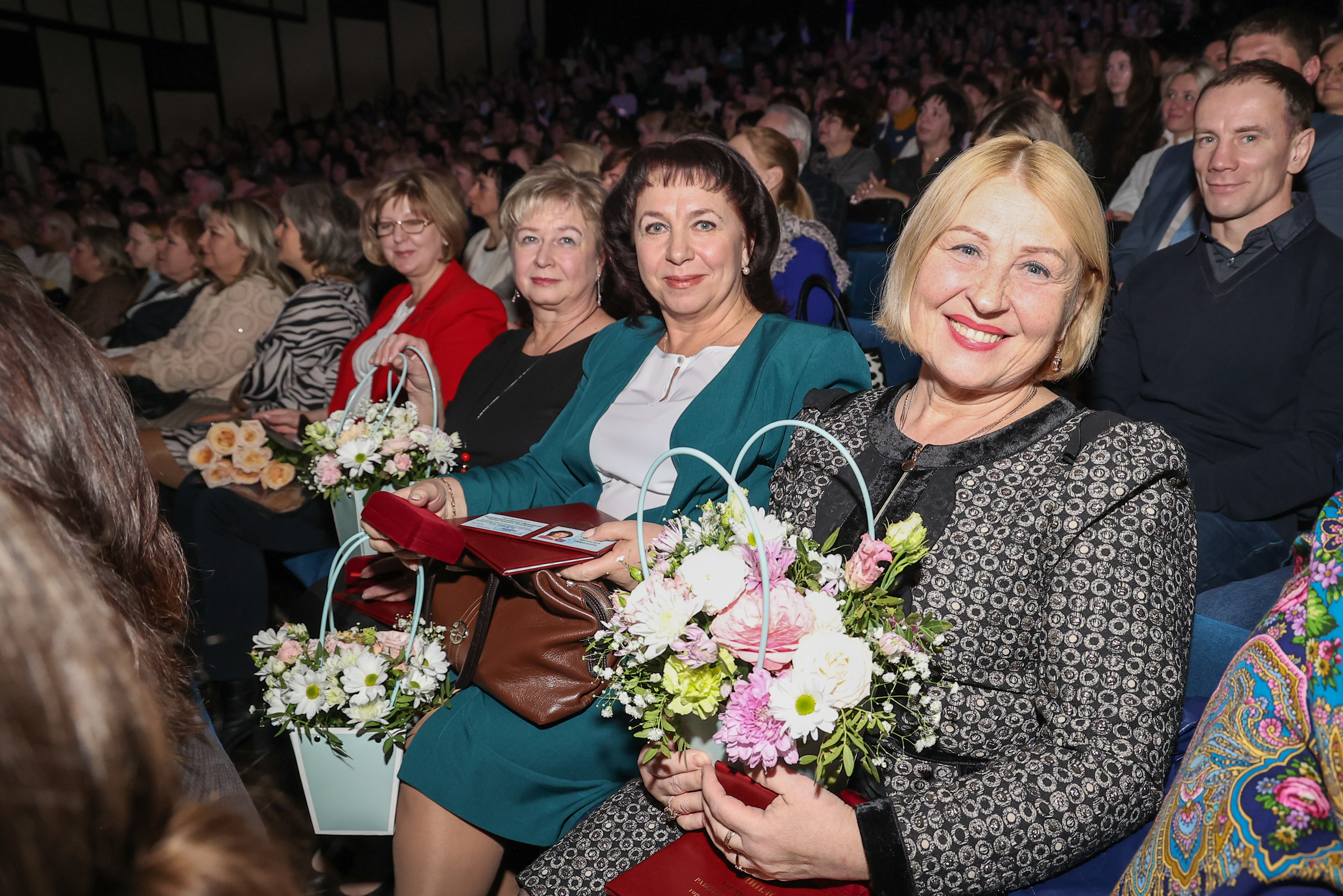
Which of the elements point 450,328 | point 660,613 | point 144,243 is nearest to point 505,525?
point 660,613

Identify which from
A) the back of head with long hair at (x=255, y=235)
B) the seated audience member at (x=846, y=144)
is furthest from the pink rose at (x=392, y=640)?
the seated audience member at (x=846, y=144)

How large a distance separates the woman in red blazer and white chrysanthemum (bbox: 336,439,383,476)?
79 centimetres

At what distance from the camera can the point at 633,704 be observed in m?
1.27

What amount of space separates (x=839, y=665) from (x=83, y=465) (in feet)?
2.61

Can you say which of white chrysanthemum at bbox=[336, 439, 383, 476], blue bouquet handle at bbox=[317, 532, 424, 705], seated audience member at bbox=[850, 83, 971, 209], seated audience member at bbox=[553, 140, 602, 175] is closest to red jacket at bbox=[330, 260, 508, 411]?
white chrysanthemum at bbox=[336, 439, 383, 476]

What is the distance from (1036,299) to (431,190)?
2619 mm

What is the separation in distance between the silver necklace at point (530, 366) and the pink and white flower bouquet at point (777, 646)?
1706 millimetres

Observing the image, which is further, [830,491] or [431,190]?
[431,190]

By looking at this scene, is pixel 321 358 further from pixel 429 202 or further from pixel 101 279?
pixel 101 279

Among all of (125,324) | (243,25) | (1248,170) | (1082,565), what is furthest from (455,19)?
(1082,565)

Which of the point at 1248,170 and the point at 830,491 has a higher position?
the point at 1248,170

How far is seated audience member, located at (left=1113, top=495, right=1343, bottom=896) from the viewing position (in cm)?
89

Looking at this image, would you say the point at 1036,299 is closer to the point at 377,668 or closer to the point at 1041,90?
the point at 377,668

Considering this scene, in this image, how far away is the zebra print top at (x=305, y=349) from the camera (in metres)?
3.74
